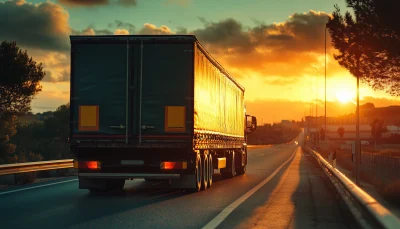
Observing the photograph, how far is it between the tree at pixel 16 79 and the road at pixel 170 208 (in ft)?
106

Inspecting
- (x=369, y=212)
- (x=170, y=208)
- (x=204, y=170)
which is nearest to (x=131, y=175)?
(x=204, y=170)

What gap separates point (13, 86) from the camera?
49.8 meters

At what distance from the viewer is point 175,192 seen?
17562 millimetres

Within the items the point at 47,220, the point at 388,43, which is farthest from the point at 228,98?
the point at 47,220

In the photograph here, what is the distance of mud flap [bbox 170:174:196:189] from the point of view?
55.0 feet

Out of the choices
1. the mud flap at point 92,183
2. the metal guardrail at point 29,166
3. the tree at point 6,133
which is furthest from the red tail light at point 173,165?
the tree at point 6,133

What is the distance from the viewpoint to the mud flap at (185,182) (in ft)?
55.0

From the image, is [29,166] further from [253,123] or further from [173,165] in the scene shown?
[253,123]

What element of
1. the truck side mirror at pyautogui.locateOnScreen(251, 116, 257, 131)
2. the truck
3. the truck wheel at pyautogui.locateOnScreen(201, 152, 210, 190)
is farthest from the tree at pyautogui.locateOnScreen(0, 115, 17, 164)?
the truck

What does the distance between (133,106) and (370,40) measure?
11.0 metres

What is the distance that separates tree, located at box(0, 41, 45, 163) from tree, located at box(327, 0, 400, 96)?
3023 centimetres

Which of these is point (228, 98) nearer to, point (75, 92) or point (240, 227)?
point (75, 92)

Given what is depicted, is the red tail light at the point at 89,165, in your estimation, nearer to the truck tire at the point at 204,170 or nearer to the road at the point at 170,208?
the road at the point at 170,208

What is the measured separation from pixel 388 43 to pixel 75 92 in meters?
11.2
